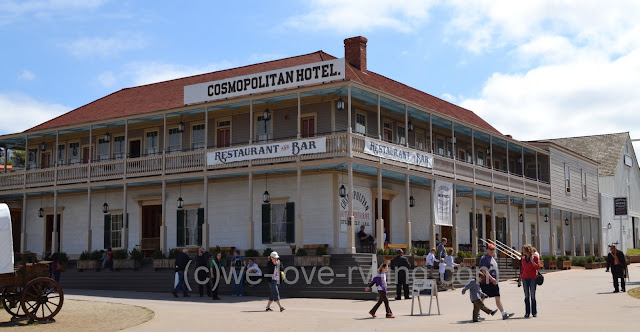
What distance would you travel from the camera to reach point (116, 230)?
33.4 metres

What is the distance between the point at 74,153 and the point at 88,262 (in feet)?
25.6

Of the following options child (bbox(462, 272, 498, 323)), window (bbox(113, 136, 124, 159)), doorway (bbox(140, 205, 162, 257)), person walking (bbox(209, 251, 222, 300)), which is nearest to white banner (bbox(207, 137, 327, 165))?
person walking (bbox(209, 251, 222, 300))

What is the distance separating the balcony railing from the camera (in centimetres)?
2591

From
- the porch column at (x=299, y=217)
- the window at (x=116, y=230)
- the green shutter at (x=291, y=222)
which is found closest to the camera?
the porch column at (x=299, y=217)

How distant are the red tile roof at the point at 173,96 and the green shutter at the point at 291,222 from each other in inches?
222

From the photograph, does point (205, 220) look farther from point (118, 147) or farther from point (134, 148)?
point (118, 147)

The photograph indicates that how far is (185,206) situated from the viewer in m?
31.4

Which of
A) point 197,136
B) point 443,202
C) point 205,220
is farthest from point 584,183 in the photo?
point 205,220

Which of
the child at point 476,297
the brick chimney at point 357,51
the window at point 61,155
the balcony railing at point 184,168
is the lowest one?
the child at point 476,297

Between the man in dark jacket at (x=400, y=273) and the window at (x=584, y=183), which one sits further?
the window at (x=584, y=183)

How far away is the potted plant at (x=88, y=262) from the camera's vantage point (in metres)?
29.2

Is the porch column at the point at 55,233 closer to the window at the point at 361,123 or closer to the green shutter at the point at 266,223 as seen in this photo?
the green shutter at the point at 266,223

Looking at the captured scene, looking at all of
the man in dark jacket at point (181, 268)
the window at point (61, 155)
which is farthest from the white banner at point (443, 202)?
the window at point (61, 155)

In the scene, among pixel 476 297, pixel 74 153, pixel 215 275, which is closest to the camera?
pixel 476 297
